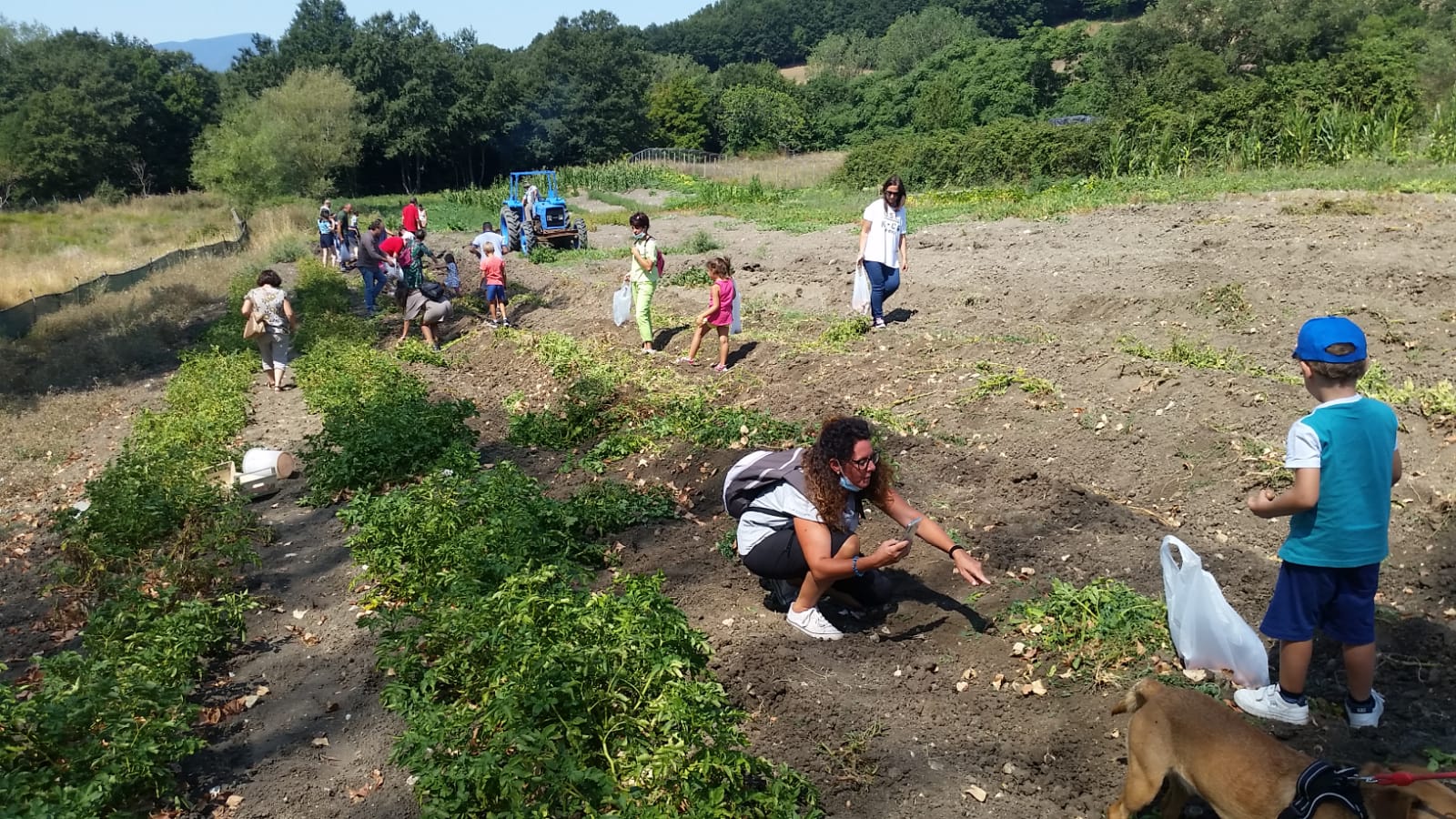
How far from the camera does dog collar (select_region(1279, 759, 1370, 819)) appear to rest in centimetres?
255

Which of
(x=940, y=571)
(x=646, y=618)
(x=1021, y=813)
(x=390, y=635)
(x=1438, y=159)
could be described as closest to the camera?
(x=1021, y=813)

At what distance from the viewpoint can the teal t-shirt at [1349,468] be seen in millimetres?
3443

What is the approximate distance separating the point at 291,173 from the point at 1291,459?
4436cm

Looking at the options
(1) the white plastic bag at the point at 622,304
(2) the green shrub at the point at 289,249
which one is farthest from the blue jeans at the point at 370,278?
(2) the green shrub at the point at 289,249

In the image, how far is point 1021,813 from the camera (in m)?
3.48

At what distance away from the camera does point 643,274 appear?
10742 mm

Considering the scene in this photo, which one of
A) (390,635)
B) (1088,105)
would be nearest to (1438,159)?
(390,635)

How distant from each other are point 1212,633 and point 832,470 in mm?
1750

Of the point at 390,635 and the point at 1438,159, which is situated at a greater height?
the point at 1438,159

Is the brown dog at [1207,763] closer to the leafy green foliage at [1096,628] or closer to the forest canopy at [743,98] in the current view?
the leafy green foliage at [1096,628]

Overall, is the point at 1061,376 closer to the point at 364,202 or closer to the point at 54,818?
the point at 54,818

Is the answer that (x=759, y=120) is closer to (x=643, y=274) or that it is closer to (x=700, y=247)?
(x=700, y=247)

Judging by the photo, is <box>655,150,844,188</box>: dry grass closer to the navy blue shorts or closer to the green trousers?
the green trousers

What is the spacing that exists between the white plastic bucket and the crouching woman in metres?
5.19
